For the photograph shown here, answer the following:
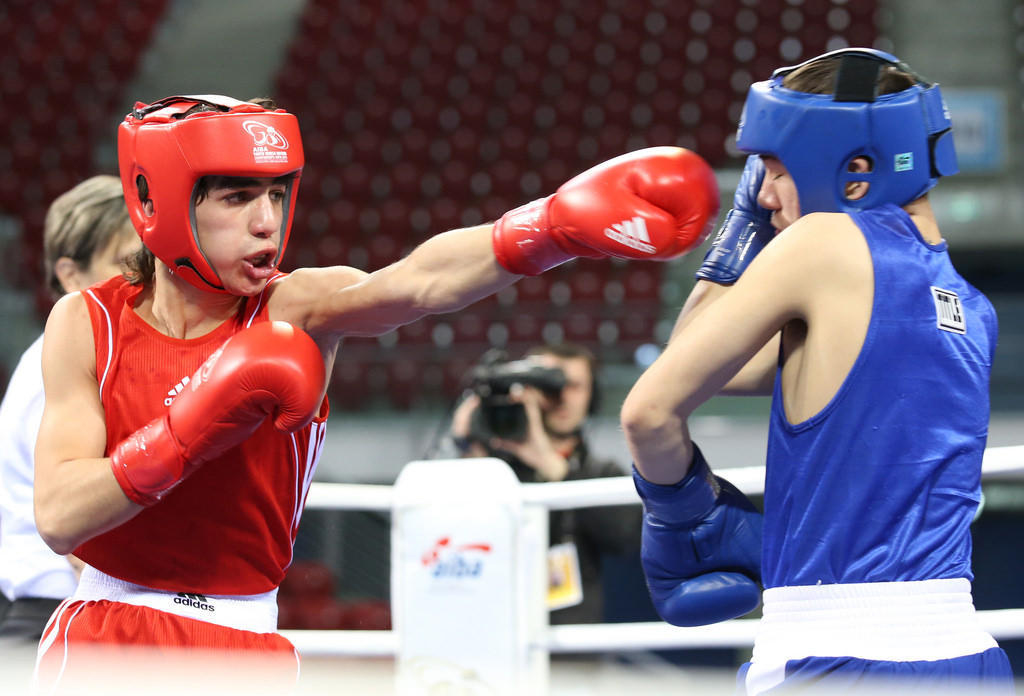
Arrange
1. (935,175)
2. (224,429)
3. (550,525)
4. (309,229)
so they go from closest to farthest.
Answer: (935,175), (224,429), (550,525), (309,229)

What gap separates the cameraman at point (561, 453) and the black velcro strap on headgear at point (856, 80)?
1689 millimetres

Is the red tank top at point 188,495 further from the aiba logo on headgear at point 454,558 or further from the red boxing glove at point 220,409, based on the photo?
the aiba logo on headgear at point 454,558

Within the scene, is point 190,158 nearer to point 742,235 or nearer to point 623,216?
point 623,216

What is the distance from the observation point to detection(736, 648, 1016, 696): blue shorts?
4.31ft

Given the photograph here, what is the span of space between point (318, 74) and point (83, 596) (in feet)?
26.0

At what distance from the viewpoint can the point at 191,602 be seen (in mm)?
1700

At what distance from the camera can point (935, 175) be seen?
149cm

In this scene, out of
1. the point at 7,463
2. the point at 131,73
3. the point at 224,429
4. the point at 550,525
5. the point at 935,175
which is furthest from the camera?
the point at 131,73

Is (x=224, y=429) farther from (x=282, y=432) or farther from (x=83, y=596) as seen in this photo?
(x=83, y=596)

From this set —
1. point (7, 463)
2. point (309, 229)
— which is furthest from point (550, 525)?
point (309, 229)

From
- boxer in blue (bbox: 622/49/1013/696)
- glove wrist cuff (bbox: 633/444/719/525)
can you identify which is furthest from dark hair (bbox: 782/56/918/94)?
glove wrist cuff (bbox: 633/444/719/525)

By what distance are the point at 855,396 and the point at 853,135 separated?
0.34 m

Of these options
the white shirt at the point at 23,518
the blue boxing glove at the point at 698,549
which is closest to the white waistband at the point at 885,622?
the blue boxing glove at the point at 698,549

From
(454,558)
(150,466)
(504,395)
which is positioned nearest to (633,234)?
(150,466)
